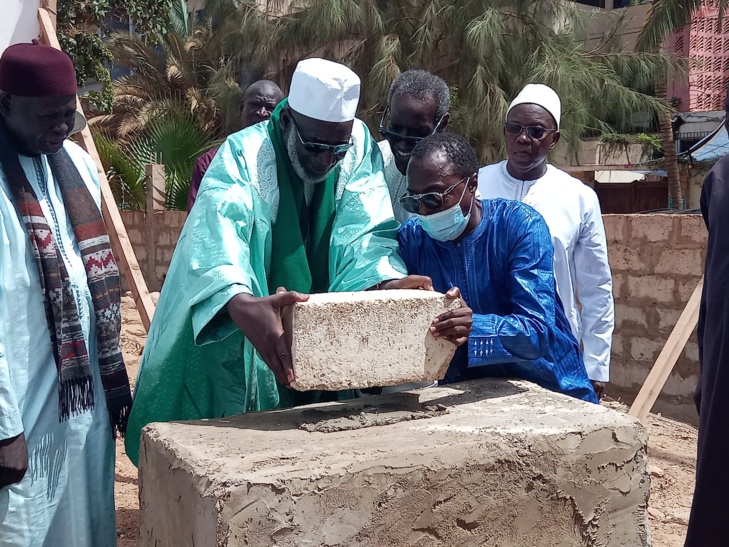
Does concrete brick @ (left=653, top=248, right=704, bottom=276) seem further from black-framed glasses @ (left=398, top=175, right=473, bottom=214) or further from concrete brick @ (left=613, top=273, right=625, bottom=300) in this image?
black-framed glasses @ (left=398, top=175, right=473, bottom=214)

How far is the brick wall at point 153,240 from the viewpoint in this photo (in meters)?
11.5

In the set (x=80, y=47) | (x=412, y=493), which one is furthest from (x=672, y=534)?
(x=80, y=47)

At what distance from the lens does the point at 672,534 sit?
4.52m

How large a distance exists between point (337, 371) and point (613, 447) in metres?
0.80

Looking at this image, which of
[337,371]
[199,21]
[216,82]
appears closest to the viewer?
Result: [337,371]

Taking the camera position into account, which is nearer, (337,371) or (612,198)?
(337,371)

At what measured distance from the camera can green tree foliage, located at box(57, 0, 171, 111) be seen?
29.2ft

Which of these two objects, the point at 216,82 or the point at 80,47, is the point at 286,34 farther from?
the point at 80,47

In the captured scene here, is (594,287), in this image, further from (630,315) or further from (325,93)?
(630,315)

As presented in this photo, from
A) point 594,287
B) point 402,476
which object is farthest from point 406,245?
point 594,287

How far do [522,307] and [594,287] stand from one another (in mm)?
1222

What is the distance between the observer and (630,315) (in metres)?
6.78

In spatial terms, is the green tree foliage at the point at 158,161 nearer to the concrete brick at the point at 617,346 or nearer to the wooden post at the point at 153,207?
the wooden post at the point at 153,207

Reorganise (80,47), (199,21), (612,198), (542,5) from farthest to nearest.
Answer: (199,21) → (612,198) → (542,5) → (80,47)
